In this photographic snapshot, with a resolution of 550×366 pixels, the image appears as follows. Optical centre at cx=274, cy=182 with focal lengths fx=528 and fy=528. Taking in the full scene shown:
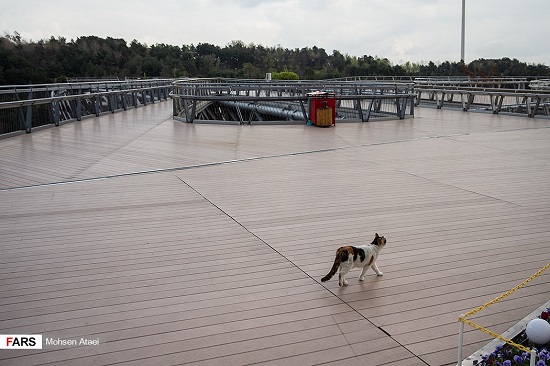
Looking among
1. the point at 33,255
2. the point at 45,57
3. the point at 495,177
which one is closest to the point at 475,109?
the point at 495,177

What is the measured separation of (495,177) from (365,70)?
5343cm

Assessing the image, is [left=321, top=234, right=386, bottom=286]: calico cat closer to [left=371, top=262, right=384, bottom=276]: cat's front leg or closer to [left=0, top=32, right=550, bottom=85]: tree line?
[left=371, top=262, right=384, bottom=276]: cat's front leg

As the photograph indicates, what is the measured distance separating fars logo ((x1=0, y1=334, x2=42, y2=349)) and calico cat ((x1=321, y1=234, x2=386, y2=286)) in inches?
85.4

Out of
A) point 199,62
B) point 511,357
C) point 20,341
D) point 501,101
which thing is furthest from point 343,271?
point 199,62

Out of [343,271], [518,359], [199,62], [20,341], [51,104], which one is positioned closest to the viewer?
[518,359]

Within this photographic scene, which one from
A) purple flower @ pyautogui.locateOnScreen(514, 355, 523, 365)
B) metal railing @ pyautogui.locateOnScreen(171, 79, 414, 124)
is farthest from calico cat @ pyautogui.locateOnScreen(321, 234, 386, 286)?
metal railing @ pyautogui.locateOnScreen(171, 79, 414, 124)

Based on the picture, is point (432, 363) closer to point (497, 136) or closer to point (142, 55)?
point (497, 136)

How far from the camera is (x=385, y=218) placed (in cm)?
628

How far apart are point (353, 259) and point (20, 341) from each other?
98.4 inches

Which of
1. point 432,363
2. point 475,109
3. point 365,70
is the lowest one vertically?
point 432,363

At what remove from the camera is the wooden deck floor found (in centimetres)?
355

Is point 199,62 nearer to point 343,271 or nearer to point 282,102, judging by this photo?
point 282,102

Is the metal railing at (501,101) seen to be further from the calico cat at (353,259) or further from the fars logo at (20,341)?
the fars logo at (20,341)

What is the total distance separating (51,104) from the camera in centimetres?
1525
